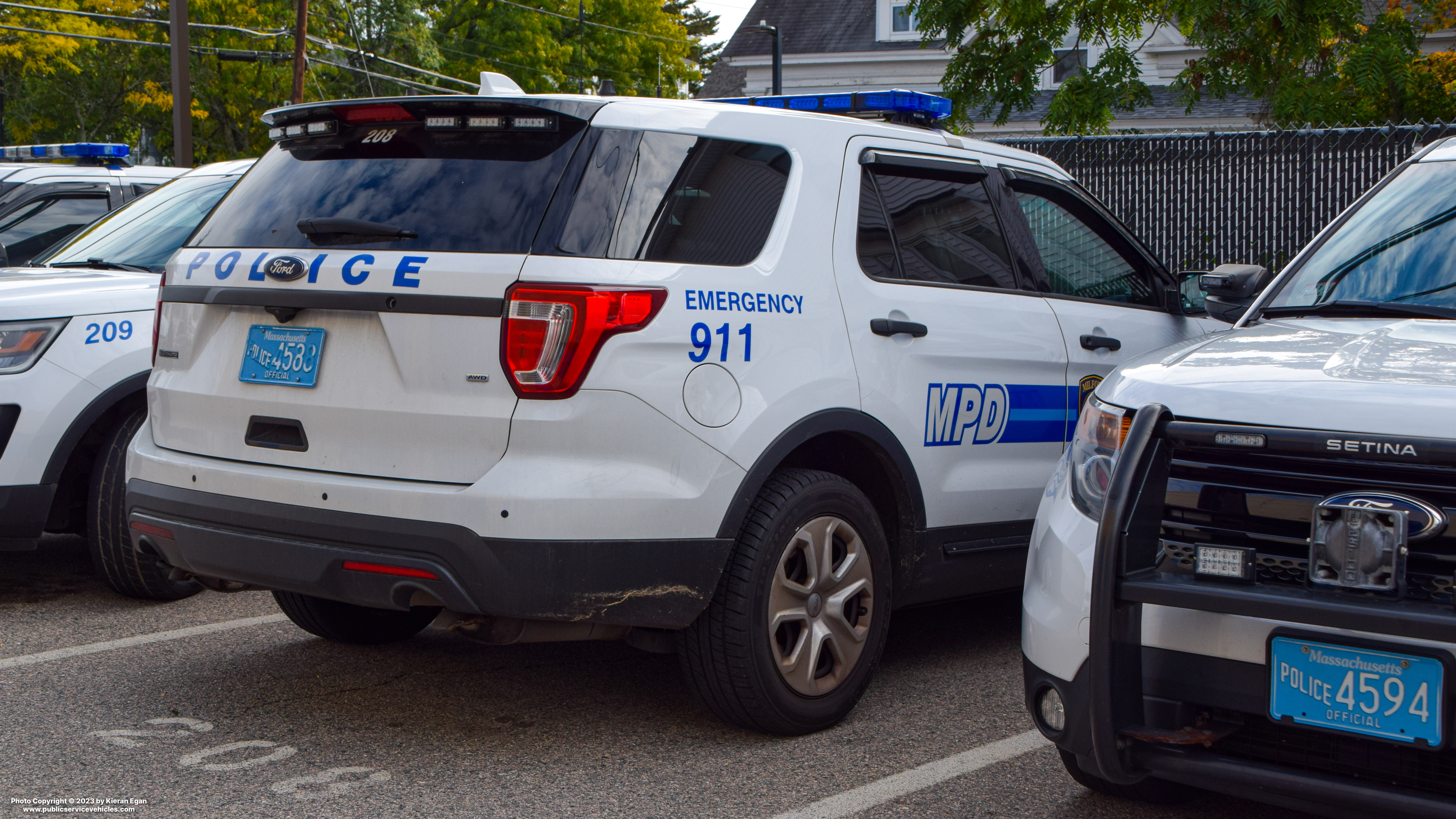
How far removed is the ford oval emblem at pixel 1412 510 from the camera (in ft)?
8.34

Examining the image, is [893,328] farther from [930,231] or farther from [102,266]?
[102,266]

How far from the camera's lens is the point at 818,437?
13.4 feet

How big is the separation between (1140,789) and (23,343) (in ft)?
14.8

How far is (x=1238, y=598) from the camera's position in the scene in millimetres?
2645

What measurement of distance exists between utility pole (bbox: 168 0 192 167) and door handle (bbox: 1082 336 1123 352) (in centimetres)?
1938

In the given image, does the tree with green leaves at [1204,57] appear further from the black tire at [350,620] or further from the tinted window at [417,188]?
the tinted window at [417,188]

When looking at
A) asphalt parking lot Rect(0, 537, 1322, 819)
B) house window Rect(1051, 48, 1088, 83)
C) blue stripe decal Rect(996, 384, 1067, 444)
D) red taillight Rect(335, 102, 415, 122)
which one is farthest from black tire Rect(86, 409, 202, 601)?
house window Rect(1051, 48, 1088, 83)

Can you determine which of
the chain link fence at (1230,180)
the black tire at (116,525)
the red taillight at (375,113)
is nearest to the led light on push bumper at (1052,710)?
the red taillight at (375,113)

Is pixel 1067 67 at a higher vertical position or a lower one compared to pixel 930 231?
higher

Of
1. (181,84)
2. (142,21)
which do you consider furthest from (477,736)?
(142,21)

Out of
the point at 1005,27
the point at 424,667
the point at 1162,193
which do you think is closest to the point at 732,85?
the point at 1005,27

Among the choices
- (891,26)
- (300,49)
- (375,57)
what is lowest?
(891,26)

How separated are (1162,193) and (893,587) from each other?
23.9 feet

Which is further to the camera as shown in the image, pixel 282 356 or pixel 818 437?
pixel 818 437
